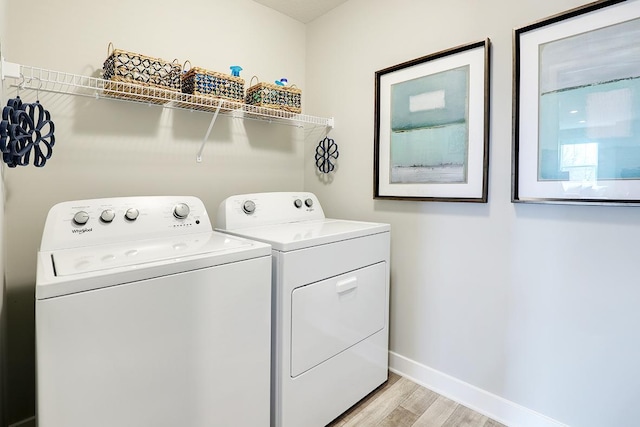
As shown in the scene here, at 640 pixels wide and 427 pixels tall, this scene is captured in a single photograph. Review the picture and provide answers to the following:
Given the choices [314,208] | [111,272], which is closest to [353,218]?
[314,208]

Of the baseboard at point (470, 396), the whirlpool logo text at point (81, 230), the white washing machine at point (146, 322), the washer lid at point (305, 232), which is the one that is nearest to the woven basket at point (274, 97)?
the washer lid at point (305, 232)

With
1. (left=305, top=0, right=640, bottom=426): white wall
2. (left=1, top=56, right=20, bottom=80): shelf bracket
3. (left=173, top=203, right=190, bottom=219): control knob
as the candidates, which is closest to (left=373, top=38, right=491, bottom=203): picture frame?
(left=305, top=0, right=640, bottom=426): white wall

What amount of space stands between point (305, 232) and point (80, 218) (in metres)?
0.90

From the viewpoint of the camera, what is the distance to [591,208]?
1.36m

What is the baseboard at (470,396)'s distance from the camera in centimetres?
154

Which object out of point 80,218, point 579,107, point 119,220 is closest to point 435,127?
point 579,107

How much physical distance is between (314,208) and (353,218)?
282 millimetres

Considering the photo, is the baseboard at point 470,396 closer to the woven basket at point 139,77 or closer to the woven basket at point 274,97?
Answer: the woven basket at point 274,97

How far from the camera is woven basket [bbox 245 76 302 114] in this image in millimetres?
1924

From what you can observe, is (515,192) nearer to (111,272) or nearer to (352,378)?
(352,378)

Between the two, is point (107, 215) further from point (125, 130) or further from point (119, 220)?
point (125, 130)

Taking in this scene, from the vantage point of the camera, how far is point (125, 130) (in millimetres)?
1709

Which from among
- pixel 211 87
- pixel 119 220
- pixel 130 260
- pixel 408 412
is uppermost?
pixel 211 87

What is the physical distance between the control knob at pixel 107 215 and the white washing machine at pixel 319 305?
0.49 meters
